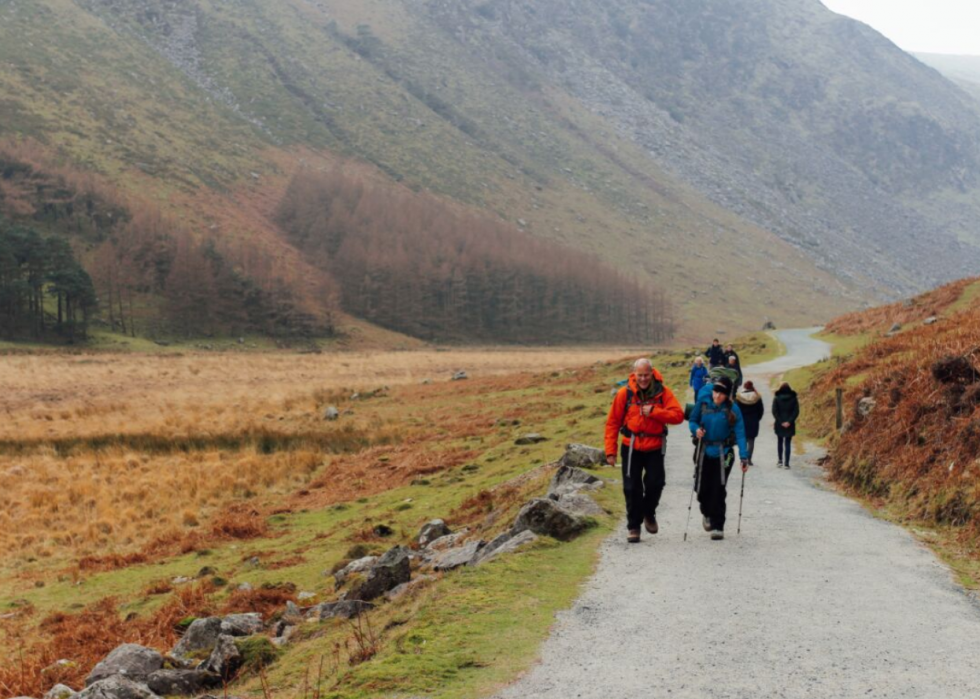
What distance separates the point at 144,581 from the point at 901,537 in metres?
13.9

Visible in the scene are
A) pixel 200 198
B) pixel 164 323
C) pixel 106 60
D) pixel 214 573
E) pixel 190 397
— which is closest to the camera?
pixel 214 573

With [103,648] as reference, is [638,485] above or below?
above

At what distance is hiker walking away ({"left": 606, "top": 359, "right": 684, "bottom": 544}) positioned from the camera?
1267 cm

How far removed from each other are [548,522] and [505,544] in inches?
38.4

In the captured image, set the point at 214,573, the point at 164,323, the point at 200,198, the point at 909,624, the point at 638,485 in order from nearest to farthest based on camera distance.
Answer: the point at 909,624
the point at 638,485
the point at 214,573
the point at 164,323
the point at 200,198

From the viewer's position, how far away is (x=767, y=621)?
9469mm

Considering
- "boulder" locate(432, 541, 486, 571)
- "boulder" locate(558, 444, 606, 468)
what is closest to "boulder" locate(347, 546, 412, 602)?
"boulder" locate(432, 541, 486, 571)

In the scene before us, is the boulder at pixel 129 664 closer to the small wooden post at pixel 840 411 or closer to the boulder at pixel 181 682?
the boulder at pixel 181 682

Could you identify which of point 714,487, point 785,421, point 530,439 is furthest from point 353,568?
point 530,439

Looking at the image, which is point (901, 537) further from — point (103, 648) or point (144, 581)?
point (144, 581)

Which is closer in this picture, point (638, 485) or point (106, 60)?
point (638, 485)

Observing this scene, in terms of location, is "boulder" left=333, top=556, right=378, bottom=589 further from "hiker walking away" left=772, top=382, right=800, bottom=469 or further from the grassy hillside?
"hiker walking away" left=772, top=382, right=800, bottom=469

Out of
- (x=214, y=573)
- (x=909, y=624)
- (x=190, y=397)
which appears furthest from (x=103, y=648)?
(x=190, y=397)

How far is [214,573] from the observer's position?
18.0 m
